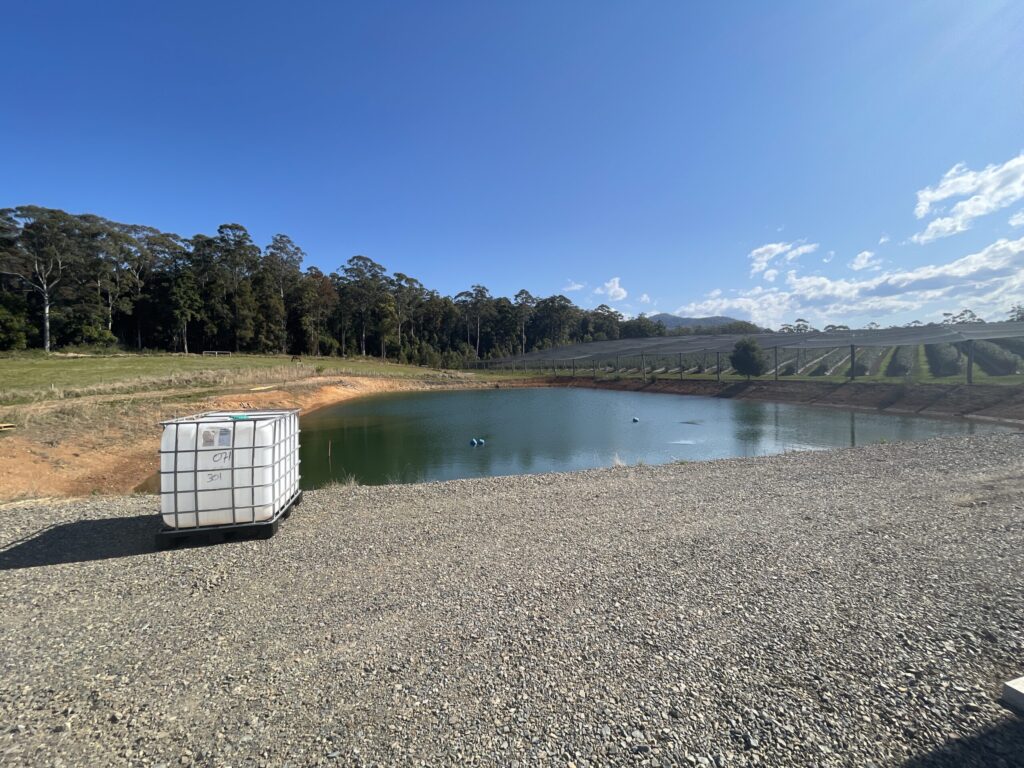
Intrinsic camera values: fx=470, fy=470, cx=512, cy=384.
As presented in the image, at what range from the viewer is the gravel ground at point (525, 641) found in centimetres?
244

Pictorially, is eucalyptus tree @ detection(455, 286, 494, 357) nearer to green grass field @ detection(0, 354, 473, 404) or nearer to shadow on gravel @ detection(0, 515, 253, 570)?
green grass field @ detection(0, 354, 473, 404)

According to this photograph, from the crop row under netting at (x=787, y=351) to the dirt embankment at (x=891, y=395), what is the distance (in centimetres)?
251

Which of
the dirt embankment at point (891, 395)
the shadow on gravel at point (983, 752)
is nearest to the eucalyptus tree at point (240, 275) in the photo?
the dirt embankment at point (891, 395)

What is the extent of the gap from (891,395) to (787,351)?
651 inches

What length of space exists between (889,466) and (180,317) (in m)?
55.7

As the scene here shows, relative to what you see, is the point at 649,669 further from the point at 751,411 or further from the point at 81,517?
the point at 751,411

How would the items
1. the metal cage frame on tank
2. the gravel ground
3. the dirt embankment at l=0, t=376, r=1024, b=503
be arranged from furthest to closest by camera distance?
the dirt embankment at l=0, t=376, r=1024, b=503 < the metal cage frame on tank < the gravel ground

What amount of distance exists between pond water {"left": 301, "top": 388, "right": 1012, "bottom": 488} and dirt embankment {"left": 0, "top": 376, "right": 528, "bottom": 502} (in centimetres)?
441

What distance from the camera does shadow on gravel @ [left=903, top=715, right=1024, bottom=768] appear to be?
7.27 feet

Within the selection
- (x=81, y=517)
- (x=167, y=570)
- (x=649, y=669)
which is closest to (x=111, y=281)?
(x=81, y=517)

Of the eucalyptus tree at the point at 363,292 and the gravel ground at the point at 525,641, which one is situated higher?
the eucalyptus tree at the point at 363,292

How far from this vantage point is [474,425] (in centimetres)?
2330

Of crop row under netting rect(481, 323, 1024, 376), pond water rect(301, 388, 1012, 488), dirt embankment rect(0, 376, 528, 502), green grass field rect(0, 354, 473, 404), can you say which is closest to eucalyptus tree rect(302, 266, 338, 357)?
green grass field rect(0, 354, 473, 404)

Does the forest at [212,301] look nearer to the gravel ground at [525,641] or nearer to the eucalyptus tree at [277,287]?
the eucalyptus tree at [277,287]
